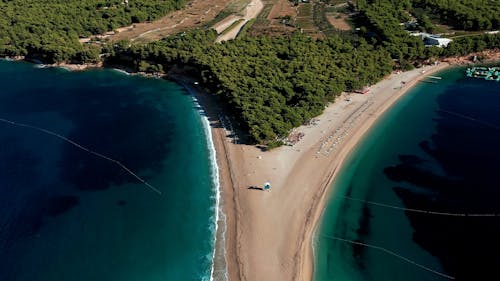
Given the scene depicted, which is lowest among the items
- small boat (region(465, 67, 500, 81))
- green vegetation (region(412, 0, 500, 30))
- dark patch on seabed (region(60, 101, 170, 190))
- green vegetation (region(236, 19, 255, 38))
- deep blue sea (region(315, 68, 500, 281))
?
deep blue sea (region(315, 68, 500, 281))

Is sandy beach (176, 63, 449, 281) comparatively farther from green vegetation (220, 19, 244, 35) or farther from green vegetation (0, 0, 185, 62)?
green vegetation (0, 0, 185, 62)

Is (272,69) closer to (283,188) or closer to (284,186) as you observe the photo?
(284,186)

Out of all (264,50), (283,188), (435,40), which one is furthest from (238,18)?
(283,188)

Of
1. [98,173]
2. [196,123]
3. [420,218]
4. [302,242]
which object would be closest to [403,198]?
[420,218]

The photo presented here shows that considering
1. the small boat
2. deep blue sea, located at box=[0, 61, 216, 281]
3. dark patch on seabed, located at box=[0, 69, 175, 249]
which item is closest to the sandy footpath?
deep blue sea, located at box=[0, 61, 216, 281]

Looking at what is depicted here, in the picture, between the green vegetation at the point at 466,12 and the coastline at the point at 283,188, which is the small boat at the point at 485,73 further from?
the coastline at the point at 283,188
